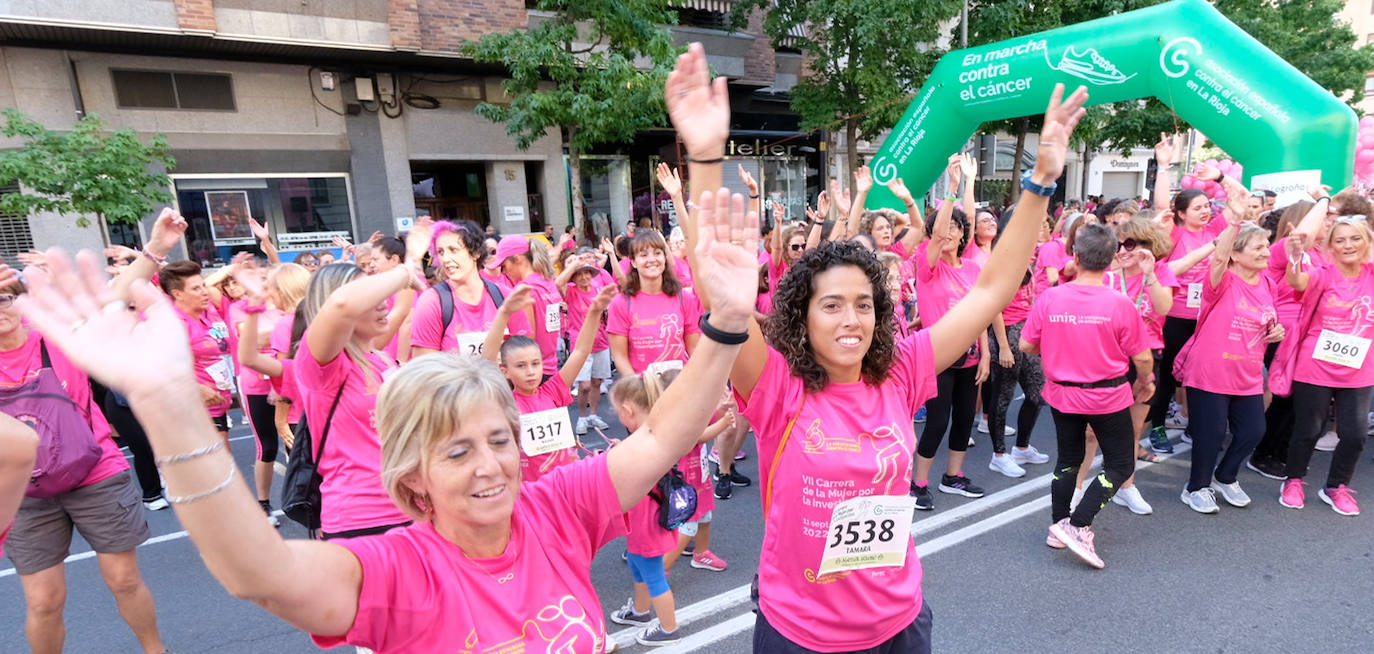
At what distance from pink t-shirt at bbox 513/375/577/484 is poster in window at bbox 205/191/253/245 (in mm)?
11169

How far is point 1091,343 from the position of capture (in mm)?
3641

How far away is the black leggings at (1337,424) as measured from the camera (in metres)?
4.10

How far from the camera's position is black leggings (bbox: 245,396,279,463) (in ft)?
15.4

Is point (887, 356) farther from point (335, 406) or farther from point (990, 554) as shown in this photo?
point (990, 554)

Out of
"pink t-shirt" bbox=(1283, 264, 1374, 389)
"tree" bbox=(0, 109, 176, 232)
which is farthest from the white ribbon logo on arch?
"tree" bbox=(0, 109, 176, 232)

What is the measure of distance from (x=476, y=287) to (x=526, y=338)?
100cm

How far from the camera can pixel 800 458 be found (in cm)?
199

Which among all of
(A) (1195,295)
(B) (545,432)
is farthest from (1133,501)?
(B) (545,432)

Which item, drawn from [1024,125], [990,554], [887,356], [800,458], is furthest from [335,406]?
[1024,125]

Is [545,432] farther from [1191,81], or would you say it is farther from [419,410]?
[1191,81]

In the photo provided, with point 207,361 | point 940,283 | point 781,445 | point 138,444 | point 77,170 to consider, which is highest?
point 77,170

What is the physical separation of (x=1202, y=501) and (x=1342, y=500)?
32.8 inches

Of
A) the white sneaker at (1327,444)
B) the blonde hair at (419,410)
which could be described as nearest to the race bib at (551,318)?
the blonde hair at (419,410)

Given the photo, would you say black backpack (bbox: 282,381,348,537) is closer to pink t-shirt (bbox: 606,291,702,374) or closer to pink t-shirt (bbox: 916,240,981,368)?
pink t-shirt (bbox: 606,291,702,374)
